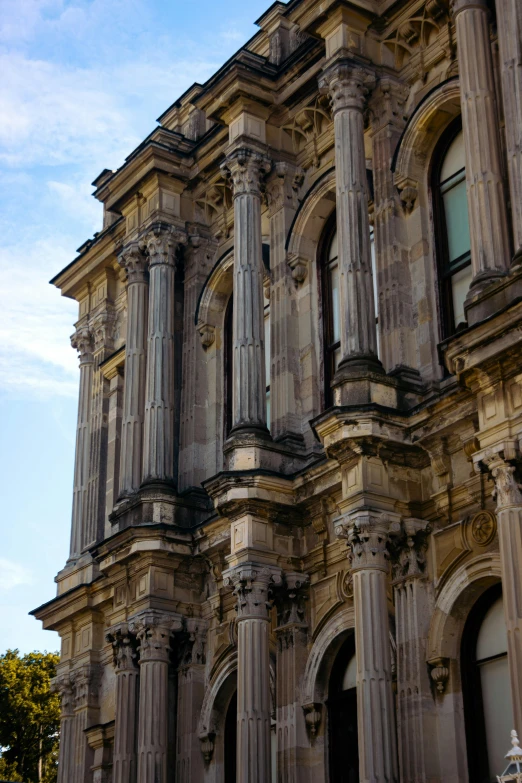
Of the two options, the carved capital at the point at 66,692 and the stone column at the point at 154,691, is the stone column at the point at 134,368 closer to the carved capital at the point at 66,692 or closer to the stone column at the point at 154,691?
the stone column at the point at 154,691

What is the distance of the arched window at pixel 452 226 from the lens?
747 inches

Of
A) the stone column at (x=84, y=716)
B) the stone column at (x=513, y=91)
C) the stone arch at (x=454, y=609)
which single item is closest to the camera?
the stone column at (x=513, y=91)

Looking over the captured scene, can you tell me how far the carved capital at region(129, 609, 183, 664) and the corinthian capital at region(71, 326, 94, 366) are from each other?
806 centimetres

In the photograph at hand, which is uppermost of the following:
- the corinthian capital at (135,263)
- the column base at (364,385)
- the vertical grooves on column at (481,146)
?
the corinthian capital at (135,263)

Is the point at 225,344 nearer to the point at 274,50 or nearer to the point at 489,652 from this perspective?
the point at 274,50

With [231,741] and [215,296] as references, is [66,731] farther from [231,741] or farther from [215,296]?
[215,296]

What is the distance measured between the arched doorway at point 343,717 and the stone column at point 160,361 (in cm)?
498

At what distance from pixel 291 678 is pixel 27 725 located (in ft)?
75.7

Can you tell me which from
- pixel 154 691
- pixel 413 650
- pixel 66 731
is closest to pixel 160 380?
pixel 154 691

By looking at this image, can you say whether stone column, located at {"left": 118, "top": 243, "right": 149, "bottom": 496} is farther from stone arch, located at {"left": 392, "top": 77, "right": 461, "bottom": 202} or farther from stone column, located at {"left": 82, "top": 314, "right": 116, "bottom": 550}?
stone arch, located at {"left": 392, "top": 77, "right": 461, "bottom": 202}

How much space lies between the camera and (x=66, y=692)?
81.7 feet

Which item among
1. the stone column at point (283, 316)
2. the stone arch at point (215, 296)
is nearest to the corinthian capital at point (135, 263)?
the stone arch at point (215, 296)

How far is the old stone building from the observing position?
16672 millimetres

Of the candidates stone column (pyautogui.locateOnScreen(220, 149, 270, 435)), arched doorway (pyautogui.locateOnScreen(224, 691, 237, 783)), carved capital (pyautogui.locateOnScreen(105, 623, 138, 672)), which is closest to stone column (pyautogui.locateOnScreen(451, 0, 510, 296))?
stone column (pyautogui.locateOnScreen(220, 149, 270, 435))
